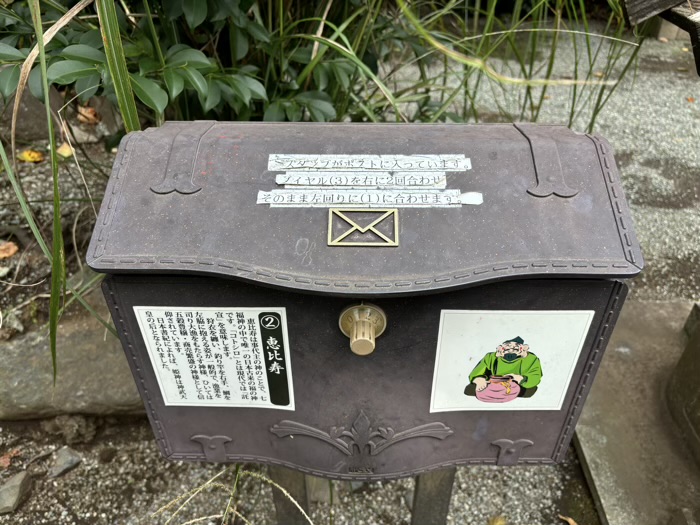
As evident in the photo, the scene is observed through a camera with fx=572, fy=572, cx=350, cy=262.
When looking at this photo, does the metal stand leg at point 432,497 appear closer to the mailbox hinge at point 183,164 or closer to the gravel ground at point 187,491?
the gravel ground at point 187,491

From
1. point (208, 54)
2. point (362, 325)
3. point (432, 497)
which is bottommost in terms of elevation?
point (432, 497)

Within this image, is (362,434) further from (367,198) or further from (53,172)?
(53,172)

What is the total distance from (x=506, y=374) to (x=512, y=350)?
73mm

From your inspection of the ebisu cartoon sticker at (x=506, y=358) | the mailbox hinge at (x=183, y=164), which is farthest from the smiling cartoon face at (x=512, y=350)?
the mailbox hinge at (x=183, y=164)

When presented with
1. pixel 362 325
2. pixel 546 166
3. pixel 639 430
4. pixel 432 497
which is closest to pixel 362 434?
pixel 362 325

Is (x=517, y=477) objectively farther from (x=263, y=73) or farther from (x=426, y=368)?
(x=263, y=73)

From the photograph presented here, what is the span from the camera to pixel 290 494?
5.66 ft

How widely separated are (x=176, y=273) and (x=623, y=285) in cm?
89

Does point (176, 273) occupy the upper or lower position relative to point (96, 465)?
upper

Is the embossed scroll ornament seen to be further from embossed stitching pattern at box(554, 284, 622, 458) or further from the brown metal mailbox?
embossed stitching pattern at box(554, 284, 622, 458)

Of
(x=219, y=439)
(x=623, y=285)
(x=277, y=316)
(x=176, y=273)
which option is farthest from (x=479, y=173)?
(x=219, y=439)

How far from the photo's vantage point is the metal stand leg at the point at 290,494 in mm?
1684

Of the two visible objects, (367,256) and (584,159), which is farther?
(584,159)

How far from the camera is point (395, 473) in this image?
1.47 metres
